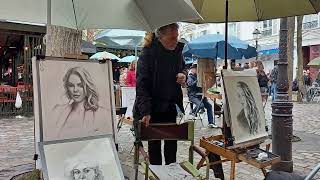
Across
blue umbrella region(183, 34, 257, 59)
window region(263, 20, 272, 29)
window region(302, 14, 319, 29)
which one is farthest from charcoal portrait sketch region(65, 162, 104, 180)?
window region(263, 20, 272, 29)

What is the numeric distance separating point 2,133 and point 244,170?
6055 millimetres

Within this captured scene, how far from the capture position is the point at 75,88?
10.2 feet

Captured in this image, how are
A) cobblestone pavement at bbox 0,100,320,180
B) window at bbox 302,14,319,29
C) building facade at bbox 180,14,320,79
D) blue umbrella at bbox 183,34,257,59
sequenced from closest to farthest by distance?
cobblestone pavement at bbox 0,100,320,180, blue umbrella at bbox 183,34,257,59, window at bbox 302,14,319,29, building facade at bbox 180,14,320,79

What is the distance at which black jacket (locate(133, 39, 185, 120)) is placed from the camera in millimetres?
3891

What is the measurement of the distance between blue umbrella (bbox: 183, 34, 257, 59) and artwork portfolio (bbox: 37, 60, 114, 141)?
7637 millimetres

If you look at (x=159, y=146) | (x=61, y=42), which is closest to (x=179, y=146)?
(x=159, y=146)

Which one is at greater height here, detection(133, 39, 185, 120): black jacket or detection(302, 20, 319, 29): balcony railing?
detection(302, 20, 319, 29): balcony railing

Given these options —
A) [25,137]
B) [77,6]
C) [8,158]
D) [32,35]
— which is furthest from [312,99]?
[77,6]

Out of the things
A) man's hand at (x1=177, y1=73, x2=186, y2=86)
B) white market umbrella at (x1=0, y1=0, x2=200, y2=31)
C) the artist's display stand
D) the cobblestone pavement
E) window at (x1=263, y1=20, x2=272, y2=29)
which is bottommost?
the cobblestone pavement

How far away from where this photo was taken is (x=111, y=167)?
10.0ft

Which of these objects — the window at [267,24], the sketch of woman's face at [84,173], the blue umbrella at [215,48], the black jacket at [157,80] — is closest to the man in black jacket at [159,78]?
the black jacket at [157,80]

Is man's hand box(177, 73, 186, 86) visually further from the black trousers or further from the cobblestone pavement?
the cobblestone pavement

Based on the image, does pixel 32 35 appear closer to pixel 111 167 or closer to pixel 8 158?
pixel 8 158

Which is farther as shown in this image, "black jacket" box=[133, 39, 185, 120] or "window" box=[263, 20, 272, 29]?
"window" box=[263, 20, 272, 29]
